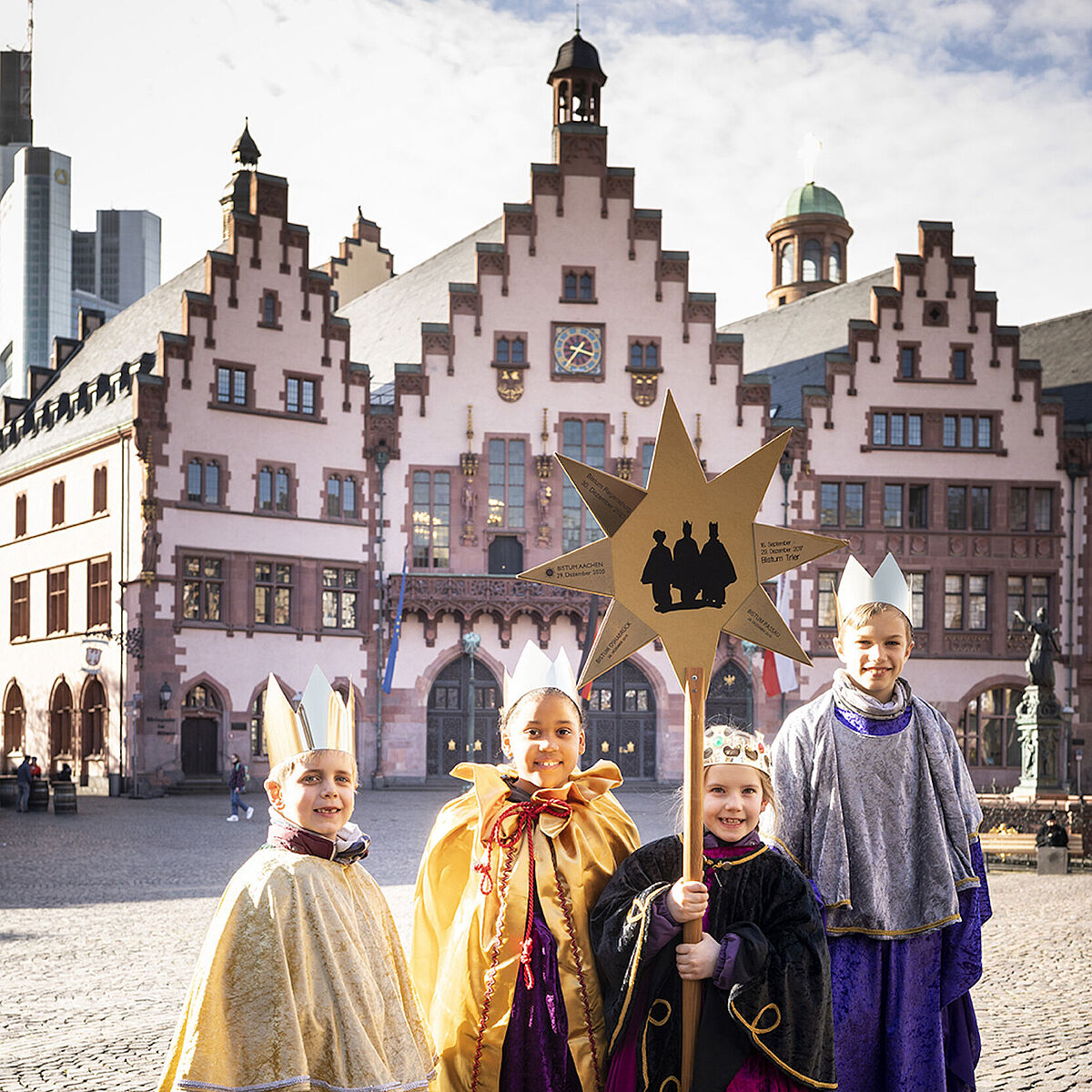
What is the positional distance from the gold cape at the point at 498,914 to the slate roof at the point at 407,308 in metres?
36.1

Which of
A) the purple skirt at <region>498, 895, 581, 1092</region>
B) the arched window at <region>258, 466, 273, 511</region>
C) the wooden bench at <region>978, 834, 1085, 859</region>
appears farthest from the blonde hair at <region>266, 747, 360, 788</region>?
the arched window at <region>258, 466, 273, 511</region>

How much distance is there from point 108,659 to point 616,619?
3248cm

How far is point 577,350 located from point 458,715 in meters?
9.89

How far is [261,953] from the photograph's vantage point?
4926 millimetres

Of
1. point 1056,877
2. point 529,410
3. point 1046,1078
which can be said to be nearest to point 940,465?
point 529,410

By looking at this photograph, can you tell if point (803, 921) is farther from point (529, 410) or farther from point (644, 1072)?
point (529, 410)

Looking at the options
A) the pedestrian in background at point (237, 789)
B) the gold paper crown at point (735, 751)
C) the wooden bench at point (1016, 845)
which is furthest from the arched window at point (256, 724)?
the gold paper crown at point (735, 751)

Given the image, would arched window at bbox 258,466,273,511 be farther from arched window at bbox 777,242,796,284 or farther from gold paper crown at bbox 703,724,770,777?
gold paper crown at bbox 703,724,770,777

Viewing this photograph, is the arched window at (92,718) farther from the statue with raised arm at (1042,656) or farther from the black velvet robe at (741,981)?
the black velvet robe at (741,981)

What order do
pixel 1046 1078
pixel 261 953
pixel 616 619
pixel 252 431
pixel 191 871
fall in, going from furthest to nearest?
pixel 252 431 → pixel 191 871 → pixel 1046 1078 → pixel 616 619 → pixel 261 953

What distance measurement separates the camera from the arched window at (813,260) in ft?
183

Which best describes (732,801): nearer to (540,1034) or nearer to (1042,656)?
(540,1034)

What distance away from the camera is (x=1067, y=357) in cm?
4225

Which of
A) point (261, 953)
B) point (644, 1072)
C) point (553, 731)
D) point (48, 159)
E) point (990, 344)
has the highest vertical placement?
point (48, 159)
